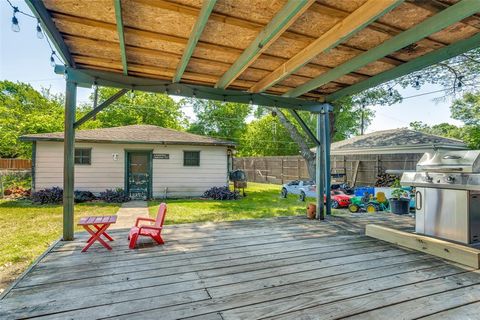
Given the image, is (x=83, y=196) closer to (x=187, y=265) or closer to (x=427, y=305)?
(x=187, y=265)

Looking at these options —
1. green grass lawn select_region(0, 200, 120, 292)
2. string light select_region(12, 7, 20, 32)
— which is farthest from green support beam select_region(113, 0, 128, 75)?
green grass lawn select_region(0, 200, 120, 292)

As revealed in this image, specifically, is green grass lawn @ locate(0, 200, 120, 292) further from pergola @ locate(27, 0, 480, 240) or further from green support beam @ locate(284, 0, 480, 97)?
green support beam @ locate(284, 0, 480, 97)

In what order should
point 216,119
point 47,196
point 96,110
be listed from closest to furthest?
point 96,110 < point 47,196 < point 216,119

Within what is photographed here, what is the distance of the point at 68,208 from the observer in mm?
3754

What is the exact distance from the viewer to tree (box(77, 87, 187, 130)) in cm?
2250

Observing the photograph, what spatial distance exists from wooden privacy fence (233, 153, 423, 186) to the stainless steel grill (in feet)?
23.9

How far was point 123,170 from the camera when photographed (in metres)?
10.7

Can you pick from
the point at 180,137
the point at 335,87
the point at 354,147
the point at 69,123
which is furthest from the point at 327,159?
the point at 180,137

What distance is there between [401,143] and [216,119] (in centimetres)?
2166

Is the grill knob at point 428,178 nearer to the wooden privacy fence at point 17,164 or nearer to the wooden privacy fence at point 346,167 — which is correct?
the wooden privacy fence at point 346,167

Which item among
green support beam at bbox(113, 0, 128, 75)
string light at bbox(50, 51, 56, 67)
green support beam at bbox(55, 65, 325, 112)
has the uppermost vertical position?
green support beam at bbox(113, 0, 128, 75)

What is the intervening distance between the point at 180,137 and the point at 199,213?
4.94 m

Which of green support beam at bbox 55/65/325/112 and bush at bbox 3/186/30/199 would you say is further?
bush at bbox 3/186/30/199

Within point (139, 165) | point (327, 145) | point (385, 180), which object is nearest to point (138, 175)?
point (139, 165)
